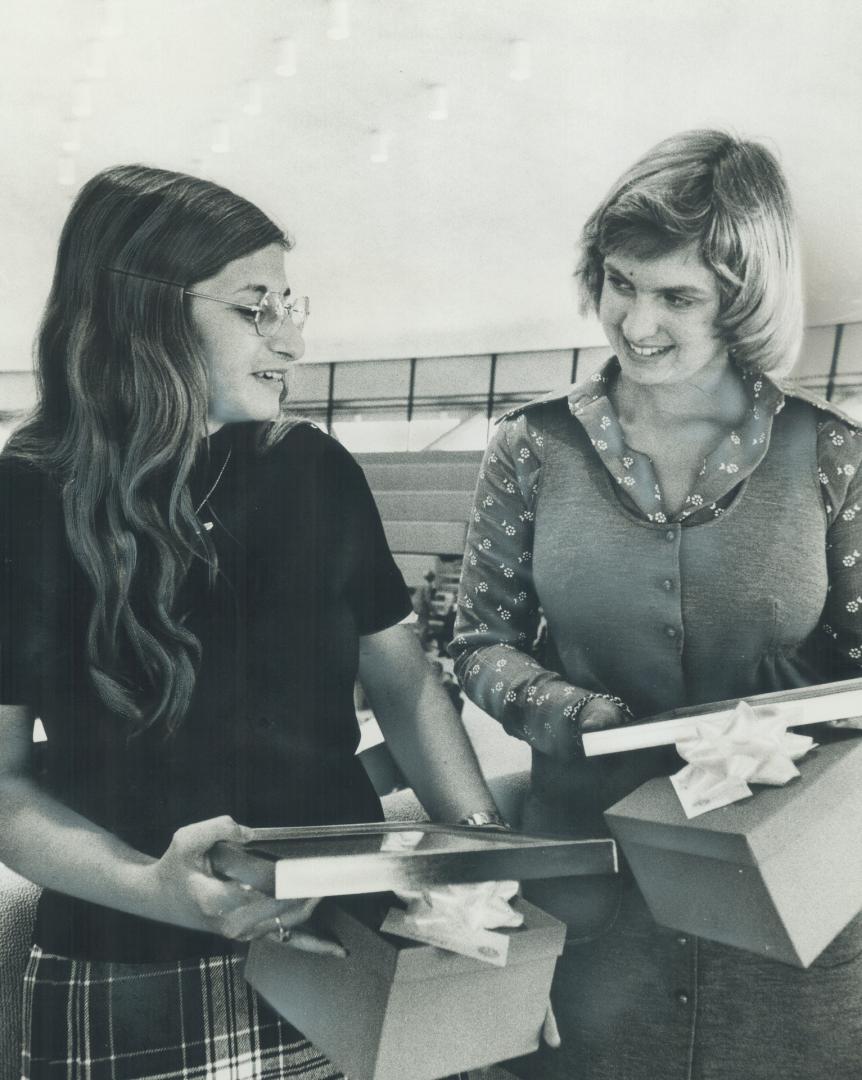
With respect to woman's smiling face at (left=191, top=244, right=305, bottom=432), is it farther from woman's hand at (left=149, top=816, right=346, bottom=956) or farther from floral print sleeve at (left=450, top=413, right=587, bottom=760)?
woman's hand at (left=149, top=816, right=346, bottom=956)

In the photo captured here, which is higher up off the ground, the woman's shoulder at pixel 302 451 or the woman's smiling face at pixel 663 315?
the woman's smiling face at pixel 663 315

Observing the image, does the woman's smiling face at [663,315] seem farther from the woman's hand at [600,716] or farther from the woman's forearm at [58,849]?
the woman's forearm at [58,849]

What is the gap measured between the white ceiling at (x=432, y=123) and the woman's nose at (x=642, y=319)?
0.11 meters

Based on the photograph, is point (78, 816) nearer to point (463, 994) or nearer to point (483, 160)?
point (463, 994)

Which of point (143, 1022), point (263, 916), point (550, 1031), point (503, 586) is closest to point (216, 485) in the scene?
point (503, 586)

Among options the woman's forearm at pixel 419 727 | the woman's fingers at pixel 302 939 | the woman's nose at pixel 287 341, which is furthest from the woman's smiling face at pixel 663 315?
the woman's fingers at pixel 302 939

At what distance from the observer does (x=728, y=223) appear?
0.83 m

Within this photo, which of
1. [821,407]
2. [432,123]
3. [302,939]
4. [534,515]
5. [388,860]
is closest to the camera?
[388,860]

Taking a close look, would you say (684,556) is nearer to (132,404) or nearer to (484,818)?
(484,818)

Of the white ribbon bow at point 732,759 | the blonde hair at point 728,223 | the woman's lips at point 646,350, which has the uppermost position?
the blonde hair at point 728,223

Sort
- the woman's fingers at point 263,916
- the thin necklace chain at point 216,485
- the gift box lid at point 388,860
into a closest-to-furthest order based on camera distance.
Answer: the gift box lid at point 388,860 < the woman's fingers at point 263,916 < the thin necklace chain at point 216,485

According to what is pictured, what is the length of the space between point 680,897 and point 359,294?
2.80 ft

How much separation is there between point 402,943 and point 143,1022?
16.5 inches

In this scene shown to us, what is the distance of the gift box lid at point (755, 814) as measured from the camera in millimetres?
675
